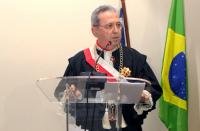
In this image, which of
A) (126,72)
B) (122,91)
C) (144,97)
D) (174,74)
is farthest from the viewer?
(174,74)

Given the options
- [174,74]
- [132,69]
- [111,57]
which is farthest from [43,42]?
[174,74]

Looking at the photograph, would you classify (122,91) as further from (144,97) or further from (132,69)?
(132,69)

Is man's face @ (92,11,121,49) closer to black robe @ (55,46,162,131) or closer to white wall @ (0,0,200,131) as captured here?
black robe @ (55,46,162,131)

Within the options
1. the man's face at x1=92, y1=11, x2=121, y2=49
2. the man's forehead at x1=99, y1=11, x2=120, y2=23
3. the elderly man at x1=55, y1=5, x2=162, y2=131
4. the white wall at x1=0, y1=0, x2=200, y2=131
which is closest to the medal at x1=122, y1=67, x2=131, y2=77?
the elderly man at x1=55, y1=5, x2=162, y2=131

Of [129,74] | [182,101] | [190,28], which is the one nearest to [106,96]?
[129,74]

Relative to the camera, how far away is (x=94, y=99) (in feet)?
4.59

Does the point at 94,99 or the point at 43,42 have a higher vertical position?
the point at 43,42

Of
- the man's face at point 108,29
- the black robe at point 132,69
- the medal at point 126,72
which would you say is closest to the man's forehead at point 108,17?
the man's face at point 108,29

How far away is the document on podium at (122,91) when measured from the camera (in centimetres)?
132

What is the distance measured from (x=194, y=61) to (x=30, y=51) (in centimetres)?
195

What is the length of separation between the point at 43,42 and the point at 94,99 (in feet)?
6.10

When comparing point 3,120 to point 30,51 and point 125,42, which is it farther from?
point 125,42

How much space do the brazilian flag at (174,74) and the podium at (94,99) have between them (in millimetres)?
1356

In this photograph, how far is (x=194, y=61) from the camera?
271cm
